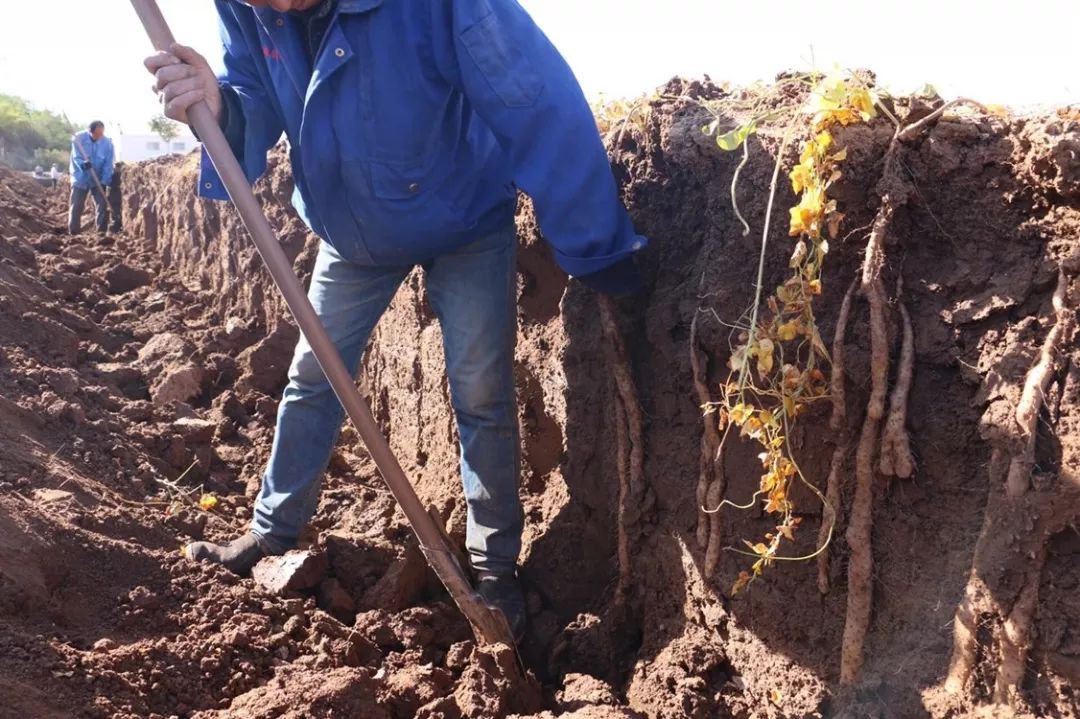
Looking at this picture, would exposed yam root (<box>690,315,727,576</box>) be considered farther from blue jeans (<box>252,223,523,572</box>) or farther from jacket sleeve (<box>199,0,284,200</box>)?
jacket sleeve (<box>199,0,284,200</box>)

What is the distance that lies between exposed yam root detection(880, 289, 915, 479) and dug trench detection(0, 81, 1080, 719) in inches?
1.3

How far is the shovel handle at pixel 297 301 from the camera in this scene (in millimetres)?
2381

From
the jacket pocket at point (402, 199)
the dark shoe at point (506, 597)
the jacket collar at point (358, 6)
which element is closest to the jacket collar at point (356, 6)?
the jacket collar at point (358, 6)

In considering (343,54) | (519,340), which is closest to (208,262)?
(519,340)

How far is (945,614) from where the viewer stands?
6.03 ft

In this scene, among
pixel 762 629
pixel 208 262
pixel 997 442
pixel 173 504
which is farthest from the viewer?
pixel 208 262

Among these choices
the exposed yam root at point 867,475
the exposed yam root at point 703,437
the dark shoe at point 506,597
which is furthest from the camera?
the dark shoe at point 506,597

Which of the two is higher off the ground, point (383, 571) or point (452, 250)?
point (452, 250)

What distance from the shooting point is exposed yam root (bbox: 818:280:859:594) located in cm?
202

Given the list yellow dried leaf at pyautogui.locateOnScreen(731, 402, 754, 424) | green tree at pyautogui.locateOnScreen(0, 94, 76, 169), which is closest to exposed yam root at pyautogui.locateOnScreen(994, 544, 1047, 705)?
yellow dried leaf at pyautogui.locateOnScreen(731, 402, 754, 424)

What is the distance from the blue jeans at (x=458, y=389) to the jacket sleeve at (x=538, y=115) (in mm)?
372

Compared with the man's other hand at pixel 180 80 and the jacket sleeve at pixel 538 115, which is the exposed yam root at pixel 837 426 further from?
the man's other hand at pixel 180 80

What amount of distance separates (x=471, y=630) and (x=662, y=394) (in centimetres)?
92

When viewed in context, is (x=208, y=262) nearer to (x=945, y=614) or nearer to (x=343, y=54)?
(x=343, y=54)
